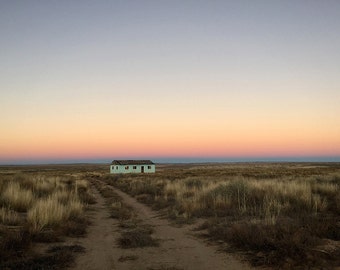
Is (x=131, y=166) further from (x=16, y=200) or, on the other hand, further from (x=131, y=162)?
(x=16, y=200)

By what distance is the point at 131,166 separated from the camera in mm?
76250

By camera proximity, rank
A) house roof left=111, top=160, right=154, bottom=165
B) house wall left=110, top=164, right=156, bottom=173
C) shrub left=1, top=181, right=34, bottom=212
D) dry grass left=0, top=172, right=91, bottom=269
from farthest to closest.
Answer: house roof left=111, top=160, right=154, bottom=165 < house wall left=110, top=164, right=156, bottom=173 < shrub left=1, top=181, right=34, bottom=212 < dry grass left=0, top=172, right=91, bottom=269

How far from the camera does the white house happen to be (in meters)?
75.4

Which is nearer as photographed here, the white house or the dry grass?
the dry grass

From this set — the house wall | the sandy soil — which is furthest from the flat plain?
the house wall

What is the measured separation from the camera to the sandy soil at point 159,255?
631 centimetres

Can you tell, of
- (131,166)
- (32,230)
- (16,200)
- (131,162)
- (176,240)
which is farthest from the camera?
(131,162)

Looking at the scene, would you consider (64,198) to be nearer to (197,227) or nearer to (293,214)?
(197,227)

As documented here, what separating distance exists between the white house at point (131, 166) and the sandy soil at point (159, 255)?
66136 millimetres

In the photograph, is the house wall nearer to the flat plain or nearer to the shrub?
the shrub

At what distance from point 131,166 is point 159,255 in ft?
229

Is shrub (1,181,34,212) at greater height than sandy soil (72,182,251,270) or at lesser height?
greater

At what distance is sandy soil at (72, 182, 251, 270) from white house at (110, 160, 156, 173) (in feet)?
217

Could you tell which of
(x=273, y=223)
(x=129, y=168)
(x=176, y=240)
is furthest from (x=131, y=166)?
→ (x=273, y=223)
